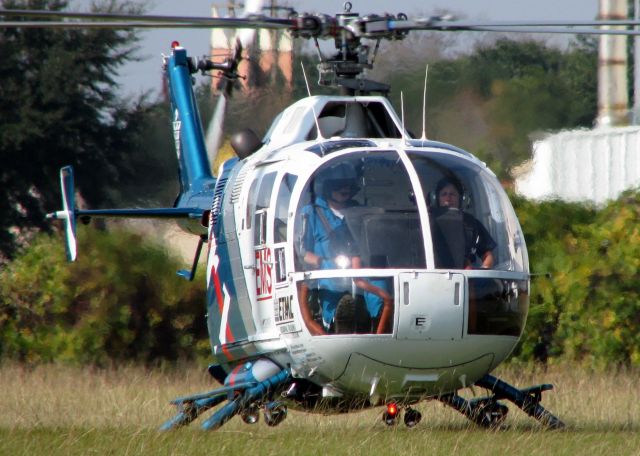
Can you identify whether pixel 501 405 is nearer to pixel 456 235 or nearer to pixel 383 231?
pixel 456 235

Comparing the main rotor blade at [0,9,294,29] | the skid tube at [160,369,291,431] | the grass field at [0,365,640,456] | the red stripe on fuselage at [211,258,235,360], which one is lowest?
the grass field at [0,365,640,456]

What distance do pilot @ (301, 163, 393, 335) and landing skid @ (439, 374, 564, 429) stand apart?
156 cm

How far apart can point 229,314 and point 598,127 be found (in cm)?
938

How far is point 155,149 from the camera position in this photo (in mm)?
20109

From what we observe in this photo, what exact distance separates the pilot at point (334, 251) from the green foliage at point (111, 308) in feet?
26.5

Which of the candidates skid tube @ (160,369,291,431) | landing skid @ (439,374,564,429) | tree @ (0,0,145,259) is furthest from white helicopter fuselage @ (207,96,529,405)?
tree @ (0,0,145,259)

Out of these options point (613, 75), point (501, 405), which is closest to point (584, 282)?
point (613, 75)

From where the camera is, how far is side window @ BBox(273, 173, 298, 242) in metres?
9.23

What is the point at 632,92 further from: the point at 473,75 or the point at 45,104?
the point at 45,104

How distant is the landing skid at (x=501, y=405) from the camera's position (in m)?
9.92

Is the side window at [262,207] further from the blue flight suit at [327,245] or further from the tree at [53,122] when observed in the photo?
the tree at [53,122]

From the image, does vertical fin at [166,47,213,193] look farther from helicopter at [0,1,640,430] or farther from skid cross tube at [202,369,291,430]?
skid cross tube at [202,369,291,430]

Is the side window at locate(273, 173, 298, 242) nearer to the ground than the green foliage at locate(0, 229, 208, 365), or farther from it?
farther from it

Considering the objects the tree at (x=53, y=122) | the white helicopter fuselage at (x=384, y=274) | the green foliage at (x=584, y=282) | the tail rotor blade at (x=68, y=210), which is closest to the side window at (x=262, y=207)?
the white helicopter fuselage at (x=384, y=274)
